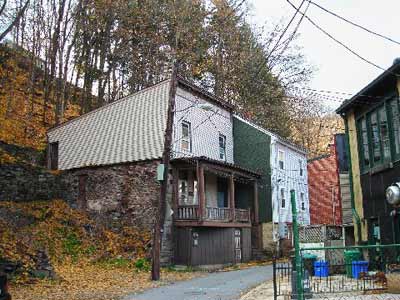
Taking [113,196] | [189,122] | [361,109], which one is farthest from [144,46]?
[361,109]

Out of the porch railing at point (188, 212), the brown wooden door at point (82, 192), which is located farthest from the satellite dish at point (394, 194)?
the brown wooden door at point (82, 192)

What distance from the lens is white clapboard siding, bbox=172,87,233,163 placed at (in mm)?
26062

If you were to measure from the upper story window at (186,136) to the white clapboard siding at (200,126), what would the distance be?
22cm

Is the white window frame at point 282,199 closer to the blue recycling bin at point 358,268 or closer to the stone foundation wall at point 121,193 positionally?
the stone foundation wall at point 121,193

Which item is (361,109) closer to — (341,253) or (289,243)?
(341,253)

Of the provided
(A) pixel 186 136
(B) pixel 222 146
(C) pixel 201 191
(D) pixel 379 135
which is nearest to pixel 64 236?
(C) pixel 201 191

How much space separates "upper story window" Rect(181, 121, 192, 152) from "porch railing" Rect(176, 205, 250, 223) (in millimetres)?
3763

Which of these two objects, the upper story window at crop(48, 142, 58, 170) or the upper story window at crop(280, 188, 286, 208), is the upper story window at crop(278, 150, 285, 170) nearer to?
the upper story window at crop(280, 188, 286, 208)

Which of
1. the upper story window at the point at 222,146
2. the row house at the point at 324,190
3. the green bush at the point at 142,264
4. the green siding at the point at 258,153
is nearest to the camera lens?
the green bush at the point at 142,264

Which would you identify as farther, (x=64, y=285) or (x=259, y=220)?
(x=259, y=220)

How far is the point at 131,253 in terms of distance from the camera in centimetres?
2217

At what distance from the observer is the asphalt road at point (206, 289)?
44.3 ft

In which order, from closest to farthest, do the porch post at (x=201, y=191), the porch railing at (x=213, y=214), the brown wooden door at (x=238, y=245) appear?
1. the porch post at (x=201, y=191)
2. the porch railing at (x=213, y=214)
3. the brown wooden door at (x=238, y=245)

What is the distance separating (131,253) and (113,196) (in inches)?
157
